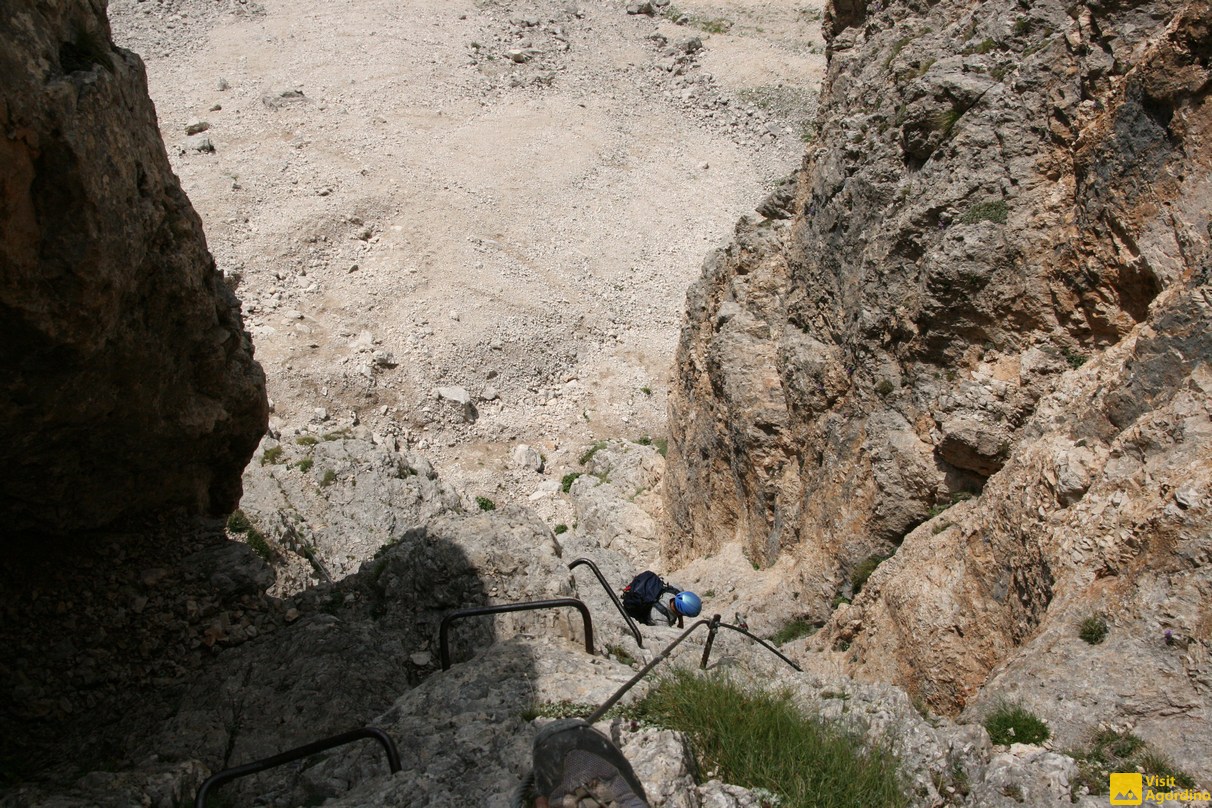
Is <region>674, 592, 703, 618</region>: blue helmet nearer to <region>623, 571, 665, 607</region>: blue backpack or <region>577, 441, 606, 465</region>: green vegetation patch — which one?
<region>623, 571, 665, 607</region>: blue backpack

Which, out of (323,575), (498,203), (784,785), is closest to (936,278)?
(784,785)

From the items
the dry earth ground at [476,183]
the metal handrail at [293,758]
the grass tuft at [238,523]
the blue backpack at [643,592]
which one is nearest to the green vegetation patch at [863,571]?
the blue backpack at [643,592]

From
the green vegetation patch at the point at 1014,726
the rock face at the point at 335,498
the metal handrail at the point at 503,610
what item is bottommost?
the rock face at the point at 335,498

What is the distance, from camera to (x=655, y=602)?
37.1ft

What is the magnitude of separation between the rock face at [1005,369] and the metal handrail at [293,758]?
4.10m

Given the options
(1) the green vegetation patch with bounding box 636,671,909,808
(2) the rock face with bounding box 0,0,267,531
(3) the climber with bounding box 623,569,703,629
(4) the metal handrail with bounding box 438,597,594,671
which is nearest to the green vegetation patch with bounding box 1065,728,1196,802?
(1) the green vegetation patch with bounding box 636,671,909,808

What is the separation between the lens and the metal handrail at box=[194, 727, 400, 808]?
14.0ft

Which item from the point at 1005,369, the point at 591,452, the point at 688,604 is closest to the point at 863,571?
the point at 1005,369

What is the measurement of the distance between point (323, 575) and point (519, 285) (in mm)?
13709

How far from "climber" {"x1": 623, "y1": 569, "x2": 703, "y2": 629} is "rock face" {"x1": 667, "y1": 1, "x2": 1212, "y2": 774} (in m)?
1.36

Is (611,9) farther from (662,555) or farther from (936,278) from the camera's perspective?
(936,278)

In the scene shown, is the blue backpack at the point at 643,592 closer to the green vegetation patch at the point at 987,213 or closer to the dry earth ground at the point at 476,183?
the green vegetation patch at the point at 987,213

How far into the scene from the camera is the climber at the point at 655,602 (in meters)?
11.0

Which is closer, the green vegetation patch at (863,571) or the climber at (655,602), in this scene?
the green vegetation patch at (863,571)
